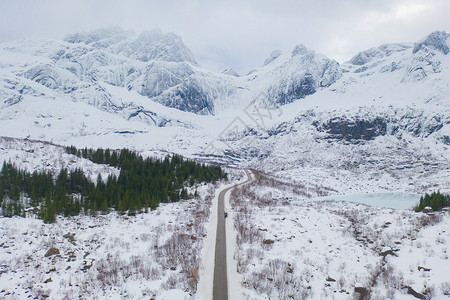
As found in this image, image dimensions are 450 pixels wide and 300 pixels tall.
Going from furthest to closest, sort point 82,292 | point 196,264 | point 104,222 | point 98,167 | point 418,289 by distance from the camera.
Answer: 1. point 98,167
2. point 104,222
3. point 196,264
4. point 82,292
5. point 418,289

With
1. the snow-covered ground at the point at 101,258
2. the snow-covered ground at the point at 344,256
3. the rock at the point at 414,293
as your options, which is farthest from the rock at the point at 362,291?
the snow-covered ground at the point at 101,258

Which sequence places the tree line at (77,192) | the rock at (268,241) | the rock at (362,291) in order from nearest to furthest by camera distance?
the rock at (362,291), the rock at (268,241), the tree line at (77,192)

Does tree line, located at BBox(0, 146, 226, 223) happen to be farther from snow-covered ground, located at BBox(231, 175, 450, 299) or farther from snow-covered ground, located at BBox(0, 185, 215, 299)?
snow-covered ground, located at BBox(231, 175, 450, 299)

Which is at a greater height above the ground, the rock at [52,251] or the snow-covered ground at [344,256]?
the snow-covered ground at [344,256]

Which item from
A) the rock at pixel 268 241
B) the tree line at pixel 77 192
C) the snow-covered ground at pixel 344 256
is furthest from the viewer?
the tree line at pixel 77 192

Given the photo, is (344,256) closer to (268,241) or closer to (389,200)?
(268,241)

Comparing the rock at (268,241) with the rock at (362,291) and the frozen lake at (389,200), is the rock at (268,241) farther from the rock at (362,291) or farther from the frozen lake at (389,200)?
the frozen lake at (389,200)

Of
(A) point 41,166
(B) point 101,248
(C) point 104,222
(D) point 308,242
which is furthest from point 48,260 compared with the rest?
(A) point 41,166

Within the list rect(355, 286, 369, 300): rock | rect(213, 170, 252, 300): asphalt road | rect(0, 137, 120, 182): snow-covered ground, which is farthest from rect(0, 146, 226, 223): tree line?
rect(355, 286, 369, 300): rock

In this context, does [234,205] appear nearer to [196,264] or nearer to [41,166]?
[196,264]
